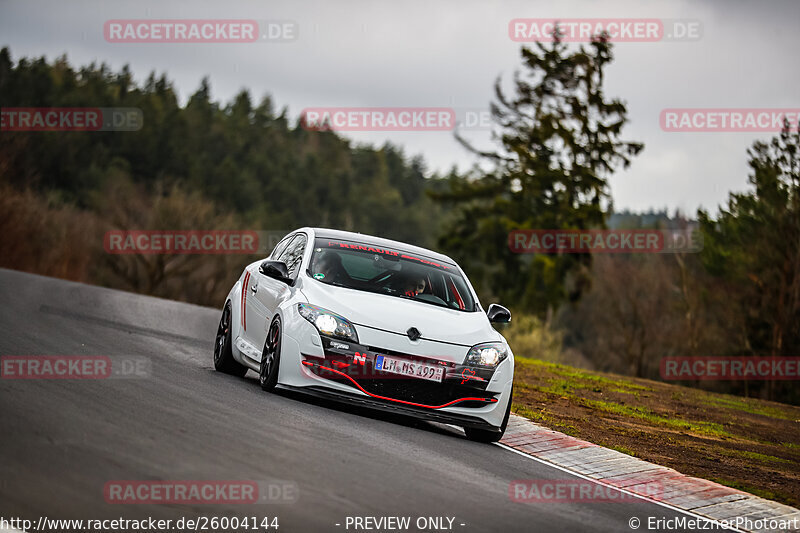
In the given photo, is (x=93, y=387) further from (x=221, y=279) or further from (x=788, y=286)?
(x=221, y=279)

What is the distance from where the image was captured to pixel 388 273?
1097 centimetres

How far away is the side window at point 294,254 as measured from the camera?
11.0m

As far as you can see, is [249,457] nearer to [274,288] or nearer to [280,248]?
[274,288]

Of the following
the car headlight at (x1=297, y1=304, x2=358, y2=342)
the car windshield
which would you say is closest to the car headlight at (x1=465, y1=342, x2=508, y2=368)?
the car windshield

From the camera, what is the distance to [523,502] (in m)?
7.09

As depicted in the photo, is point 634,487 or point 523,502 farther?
point 634,487

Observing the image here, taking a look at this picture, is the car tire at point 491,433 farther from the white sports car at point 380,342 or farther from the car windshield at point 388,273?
the car windshield at point 388,273

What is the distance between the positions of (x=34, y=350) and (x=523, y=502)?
6.42m

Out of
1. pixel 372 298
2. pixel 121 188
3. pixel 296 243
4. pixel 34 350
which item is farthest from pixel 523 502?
pixel 121 188

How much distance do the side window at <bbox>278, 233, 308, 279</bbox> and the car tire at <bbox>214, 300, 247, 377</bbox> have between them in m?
1.00
